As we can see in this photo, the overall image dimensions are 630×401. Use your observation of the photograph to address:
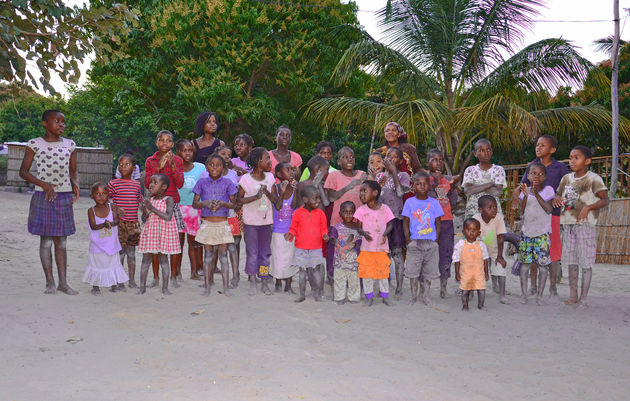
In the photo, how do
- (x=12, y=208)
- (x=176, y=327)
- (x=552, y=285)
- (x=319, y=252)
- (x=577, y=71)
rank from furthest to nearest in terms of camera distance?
(x=12, y=208)
(x=577, y=71)
(x=552, y=285)
(x=319, y=252)
(x=176, y=327)

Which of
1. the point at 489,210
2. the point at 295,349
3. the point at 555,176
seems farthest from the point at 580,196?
the point at 295,349

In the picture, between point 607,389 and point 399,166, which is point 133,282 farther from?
point 607,389

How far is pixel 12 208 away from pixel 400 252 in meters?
12.9

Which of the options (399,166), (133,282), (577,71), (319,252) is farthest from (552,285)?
(577,71)

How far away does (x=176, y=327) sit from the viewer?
507 centimetres

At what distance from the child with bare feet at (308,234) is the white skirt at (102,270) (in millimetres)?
1836

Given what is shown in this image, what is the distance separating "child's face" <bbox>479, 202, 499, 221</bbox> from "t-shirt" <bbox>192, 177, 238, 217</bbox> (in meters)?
2.69

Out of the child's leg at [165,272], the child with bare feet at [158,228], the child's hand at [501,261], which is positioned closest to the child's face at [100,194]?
the child with bare feet at [158,228]

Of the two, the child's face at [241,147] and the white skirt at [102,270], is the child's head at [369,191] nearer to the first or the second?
the child's face at [241,147]

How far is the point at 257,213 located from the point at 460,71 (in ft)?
26.7

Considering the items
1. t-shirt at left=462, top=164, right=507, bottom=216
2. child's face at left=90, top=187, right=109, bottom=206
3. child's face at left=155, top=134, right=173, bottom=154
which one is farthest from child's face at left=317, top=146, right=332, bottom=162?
child's face at left=90, top=187, right=109, bottom=206

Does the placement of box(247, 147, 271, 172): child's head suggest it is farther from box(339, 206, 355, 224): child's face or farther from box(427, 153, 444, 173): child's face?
box(427, 153, 444, 173): child's face

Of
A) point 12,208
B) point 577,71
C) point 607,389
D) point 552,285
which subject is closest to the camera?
point 607,389

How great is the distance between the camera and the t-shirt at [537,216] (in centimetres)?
630
